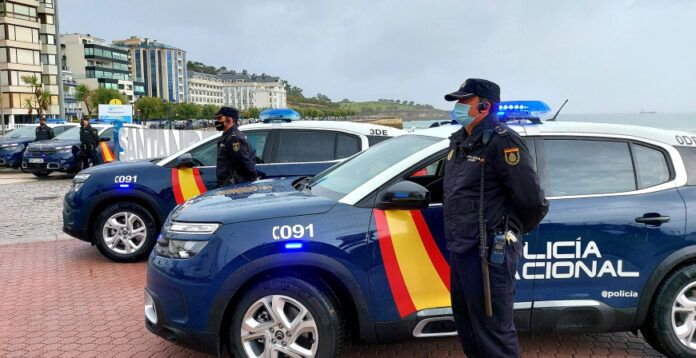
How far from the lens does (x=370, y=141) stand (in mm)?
6941

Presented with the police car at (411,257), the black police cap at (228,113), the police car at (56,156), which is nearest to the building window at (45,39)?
the police car at (56,156)

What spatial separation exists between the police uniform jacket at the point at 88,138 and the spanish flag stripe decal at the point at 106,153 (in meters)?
0.64

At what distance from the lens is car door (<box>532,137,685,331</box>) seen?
11.3ft

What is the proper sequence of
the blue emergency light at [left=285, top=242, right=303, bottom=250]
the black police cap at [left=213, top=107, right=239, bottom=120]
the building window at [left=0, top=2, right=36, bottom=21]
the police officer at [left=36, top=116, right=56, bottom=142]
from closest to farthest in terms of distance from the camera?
1. the blue emergency light at [left=285, top=242, right=303, bottom=250]
2. the black police cap at [left=213, top=107, right=239, bottom=120]
3. the police officer at [left=36, top=116, right=56, bottom=142]
4. the building window at [left=0, top=2, right=36, bottom=21]

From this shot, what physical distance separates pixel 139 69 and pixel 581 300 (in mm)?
178437

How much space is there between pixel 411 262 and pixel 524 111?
1359 millimetres

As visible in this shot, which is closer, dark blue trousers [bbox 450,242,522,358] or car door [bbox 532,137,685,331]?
dark blue trousers [bbox 450,242,522,358]

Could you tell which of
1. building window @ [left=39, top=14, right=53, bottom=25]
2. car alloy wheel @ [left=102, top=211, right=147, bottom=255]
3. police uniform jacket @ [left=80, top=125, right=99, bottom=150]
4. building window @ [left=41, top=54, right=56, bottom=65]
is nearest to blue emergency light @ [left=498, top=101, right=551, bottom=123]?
car alloy wheel @ [left=102, top=211, right=147, bottom=255]

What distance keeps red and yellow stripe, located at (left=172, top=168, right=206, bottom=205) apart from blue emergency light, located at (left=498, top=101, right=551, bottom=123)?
3897mm

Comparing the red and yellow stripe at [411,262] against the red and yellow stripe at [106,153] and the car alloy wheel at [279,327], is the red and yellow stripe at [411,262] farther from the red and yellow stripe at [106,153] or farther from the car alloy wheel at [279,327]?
the red and yellow stripe at [106,153]

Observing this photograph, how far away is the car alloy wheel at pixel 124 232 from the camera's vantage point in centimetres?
643

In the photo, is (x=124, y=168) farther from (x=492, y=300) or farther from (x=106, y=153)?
(x=106, y=153)

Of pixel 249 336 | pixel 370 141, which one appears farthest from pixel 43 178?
pixel 249 336

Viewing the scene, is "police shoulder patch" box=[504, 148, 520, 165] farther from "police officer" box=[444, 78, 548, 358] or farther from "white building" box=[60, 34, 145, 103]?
"white building" box=[60, 34, 145, 103]
